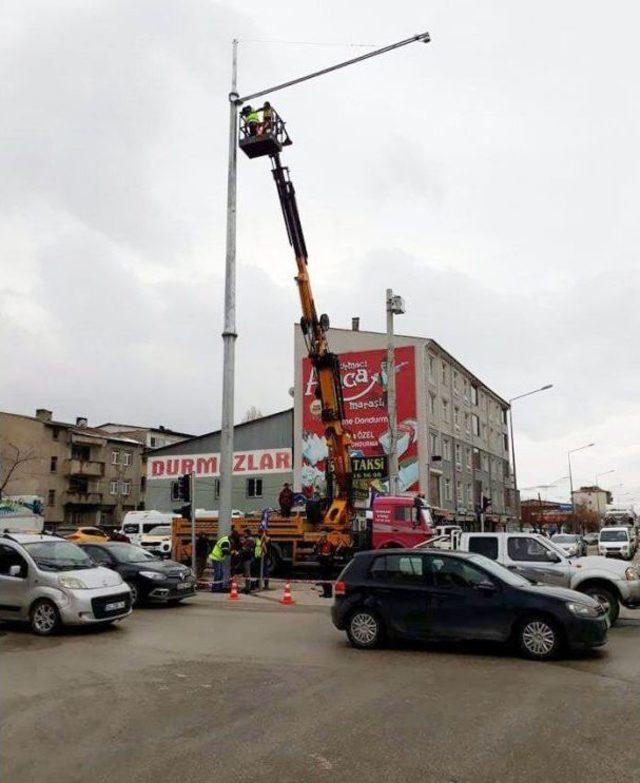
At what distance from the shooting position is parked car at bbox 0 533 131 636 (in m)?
11.6

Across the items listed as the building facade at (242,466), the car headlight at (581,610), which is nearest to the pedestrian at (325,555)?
→ the car headlight at (581,610)

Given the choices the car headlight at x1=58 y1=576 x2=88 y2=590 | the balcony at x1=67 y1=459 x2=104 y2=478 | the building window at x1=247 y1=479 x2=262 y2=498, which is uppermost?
the balcony at x1=67 y1=459 x2=104 y2=478

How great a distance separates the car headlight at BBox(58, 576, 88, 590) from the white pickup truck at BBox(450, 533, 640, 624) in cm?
648

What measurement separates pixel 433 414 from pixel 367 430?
491cm

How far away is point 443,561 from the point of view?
1019 centimetres

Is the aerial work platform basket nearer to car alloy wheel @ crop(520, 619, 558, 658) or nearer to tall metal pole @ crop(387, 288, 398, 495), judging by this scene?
tall metal pole @ crop(387, 288, 398, 495)

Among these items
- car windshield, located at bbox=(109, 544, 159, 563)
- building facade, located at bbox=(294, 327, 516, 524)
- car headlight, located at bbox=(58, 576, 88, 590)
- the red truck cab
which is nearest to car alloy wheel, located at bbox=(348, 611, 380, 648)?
car headlight, located at bbox=(58, 576, 88, 590)

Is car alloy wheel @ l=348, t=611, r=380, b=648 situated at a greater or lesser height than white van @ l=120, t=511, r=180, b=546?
lesser

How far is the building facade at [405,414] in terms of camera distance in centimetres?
4419

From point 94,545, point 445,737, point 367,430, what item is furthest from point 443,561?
point 367,430

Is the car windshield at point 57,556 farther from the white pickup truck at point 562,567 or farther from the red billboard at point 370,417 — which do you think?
the red billboard at point 370,417

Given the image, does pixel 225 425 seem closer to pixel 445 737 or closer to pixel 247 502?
pixel 445 737

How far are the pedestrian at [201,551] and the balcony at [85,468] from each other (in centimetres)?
Result: 4158

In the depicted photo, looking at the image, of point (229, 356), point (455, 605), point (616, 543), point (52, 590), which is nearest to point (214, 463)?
point (616, 543)
